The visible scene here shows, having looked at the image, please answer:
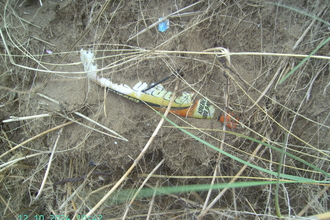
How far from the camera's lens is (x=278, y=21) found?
135 centimetres

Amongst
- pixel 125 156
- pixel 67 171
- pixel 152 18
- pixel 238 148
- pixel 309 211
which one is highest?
pixel 152 18

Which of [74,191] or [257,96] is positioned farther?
[74,191]

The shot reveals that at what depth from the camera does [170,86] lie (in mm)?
1382

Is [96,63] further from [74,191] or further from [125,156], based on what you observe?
[74,191]

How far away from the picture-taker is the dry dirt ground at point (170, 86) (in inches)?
53.2

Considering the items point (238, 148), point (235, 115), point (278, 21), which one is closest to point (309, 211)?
point (238, 148)

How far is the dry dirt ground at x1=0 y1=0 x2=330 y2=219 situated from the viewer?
1.35 metres

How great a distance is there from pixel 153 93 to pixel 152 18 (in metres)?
0.45
